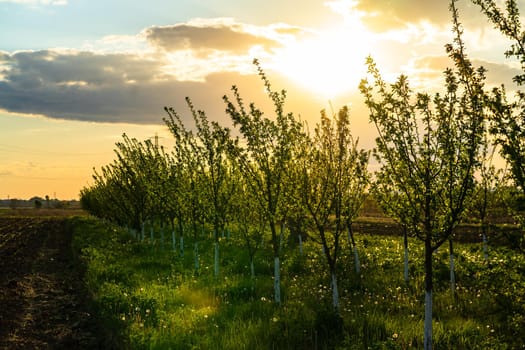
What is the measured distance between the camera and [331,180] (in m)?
13.8

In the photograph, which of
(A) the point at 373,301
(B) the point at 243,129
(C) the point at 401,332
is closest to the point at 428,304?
(C) the point at 401,332

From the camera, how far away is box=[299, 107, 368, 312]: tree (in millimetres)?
13672

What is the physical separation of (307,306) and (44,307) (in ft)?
35.0

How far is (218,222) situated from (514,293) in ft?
52.3

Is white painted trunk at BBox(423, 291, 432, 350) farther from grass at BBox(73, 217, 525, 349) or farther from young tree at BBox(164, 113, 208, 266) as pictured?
young tree at BBox(164, 113, 208, 266)

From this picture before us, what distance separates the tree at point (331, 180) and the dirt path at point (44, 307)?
24.1 feet

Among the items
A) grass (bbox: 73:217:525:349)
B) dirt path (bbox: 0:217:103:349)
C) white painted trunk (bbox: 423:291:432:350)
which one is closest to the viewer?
white painted trunk (bbox: 423:291:432:350)

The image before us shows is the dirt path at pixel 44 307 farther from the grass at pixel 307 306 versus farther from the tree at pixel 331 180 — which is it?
the tree at pixel 331 180

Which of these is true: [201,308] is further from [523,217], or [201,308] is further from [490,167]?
[490,167]

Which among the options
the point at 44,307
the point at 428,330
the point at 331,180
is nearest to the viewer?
the point at 428,330

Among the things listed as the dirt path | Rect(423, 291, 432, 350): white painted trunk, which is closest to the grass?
Rect(423, 291, 432, 350): white painted trunk

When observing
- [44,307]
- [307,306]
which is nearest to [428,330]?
[307,306]

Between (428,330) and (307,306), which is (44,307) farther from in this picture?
(428,330)

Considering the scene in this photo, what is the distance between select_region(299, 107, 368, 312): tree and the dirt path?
7.36 metres
